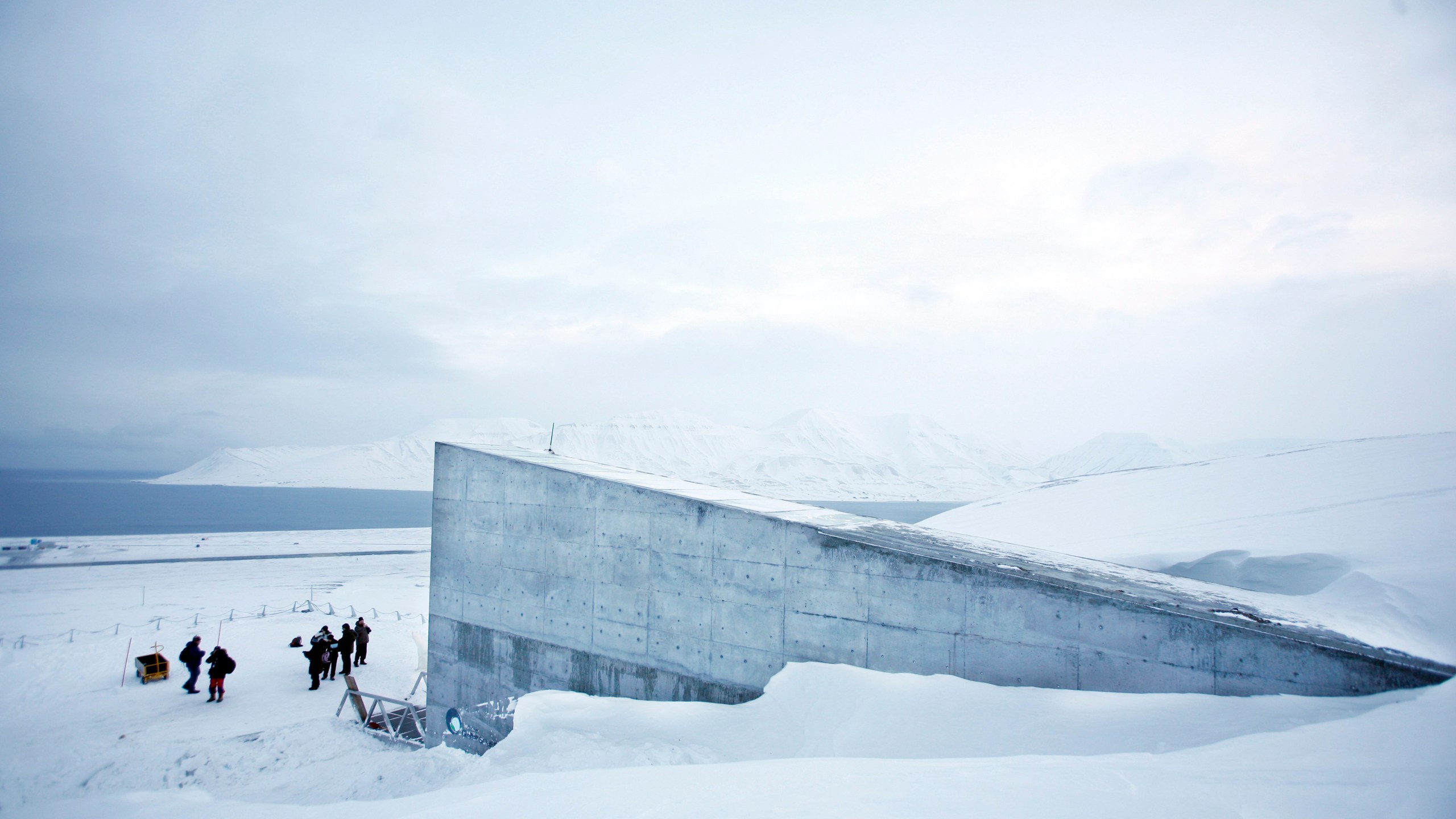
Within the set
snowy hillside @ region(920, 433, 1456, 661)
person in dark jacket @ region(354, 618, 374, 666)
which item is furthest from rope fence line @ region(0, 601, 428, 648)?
snowy hillside @ region(920, 433, 1456, 661)

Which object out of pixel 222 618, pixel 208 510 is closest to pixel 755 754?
pixel 222 618

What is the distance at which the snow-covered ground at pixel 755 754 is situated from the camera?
3801 millimetres

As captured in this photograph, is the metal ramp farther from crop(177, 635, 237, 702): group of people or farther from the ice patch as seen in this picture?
the ice patch

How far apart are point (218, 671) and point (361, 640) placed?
275 centimetres

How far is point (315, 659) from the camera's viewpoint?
520 inches

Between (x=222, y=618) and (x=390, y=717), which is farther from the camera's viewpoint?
(x=222, y=618)

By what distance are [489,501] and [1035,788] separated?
9418 millimetres

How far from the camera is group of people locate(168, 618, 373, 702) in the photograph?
40.6 feet

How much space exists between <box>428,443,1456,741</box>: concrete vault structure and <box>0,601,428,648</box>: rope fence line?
11526 millimetres

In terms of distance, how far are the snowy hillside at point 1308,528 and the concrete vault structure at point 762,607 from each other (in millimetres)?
1246

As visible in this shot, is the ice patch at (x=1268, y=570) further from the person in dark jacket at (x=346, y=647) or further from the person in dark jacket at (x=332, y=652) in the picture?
the person in dark jacket at (x=332, y=652)

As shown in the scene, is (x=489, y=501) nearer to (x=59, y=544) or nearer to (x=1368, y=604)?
(x=1368, y=604)

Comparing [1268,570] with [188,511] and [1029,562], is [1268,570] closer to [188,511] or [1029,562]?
[1029,562]

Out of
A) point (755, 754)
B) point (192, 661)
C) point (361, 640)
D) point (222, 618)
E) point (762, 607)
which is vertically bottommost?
point (222, 618)
